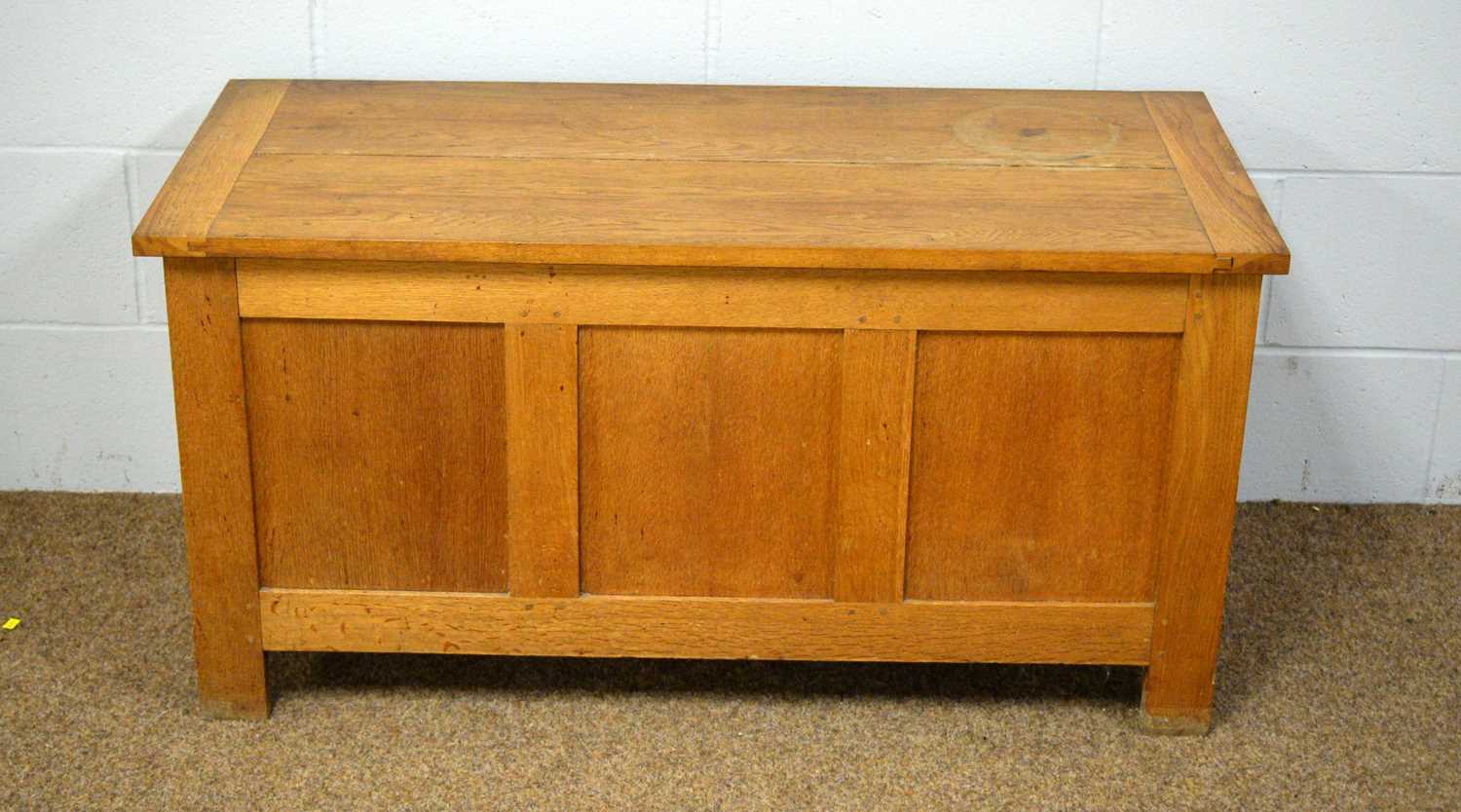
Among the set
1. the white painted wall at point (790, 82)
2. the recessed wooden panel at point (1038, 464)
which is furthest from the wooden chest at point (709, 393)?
the white painted wall at point (790, 82)

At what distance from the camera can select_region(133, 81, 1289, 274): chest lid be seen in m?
1.86

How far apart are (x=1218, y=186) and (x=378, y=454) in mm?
1032

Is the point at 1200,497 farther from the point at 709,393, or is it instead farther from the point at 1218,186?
the point at 709,393

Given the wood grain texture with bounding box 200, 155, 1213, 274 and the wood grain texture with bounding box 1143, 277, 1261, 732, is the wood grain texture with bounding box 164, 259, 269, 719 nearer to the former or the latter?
the wood grain texture with bounding box 200, 155, 1213, 274

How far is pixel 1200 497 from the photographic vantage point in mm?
1975

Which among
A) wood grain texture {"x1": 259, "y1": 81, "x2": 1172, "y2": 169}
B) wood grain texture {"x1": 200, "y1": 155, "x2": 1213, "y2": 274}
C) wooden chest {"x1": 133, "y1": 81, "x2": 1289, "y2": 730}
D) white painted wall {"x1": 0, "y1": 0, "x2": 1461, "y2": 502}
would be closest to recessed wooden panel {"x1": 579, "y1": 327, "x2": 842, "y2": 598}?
wooden chest {"x1": 133, "y1": 81, "x2": 1289, "y2": 730}

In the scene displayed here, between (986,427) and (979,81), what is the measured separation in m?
0.70

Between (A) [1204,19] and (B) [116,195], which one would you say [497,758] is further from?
(A) [1204,19]

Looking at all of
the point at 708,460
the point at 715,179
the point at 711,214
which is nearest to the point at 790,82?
the point at 715,179

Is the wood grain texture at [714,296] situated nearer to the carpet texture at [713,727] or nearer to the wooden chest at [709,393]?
the wooden chest at [709,393]

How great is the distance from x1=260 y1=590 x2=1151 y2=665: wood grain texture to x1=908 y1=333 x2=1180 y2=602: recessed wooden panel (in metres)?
0.03

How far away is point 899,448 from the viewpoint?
1.96m

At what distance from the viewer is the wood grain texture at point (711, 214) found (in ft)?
6.09

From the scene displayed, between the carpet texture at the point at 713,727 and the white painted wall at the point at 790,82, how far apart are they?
35cm
